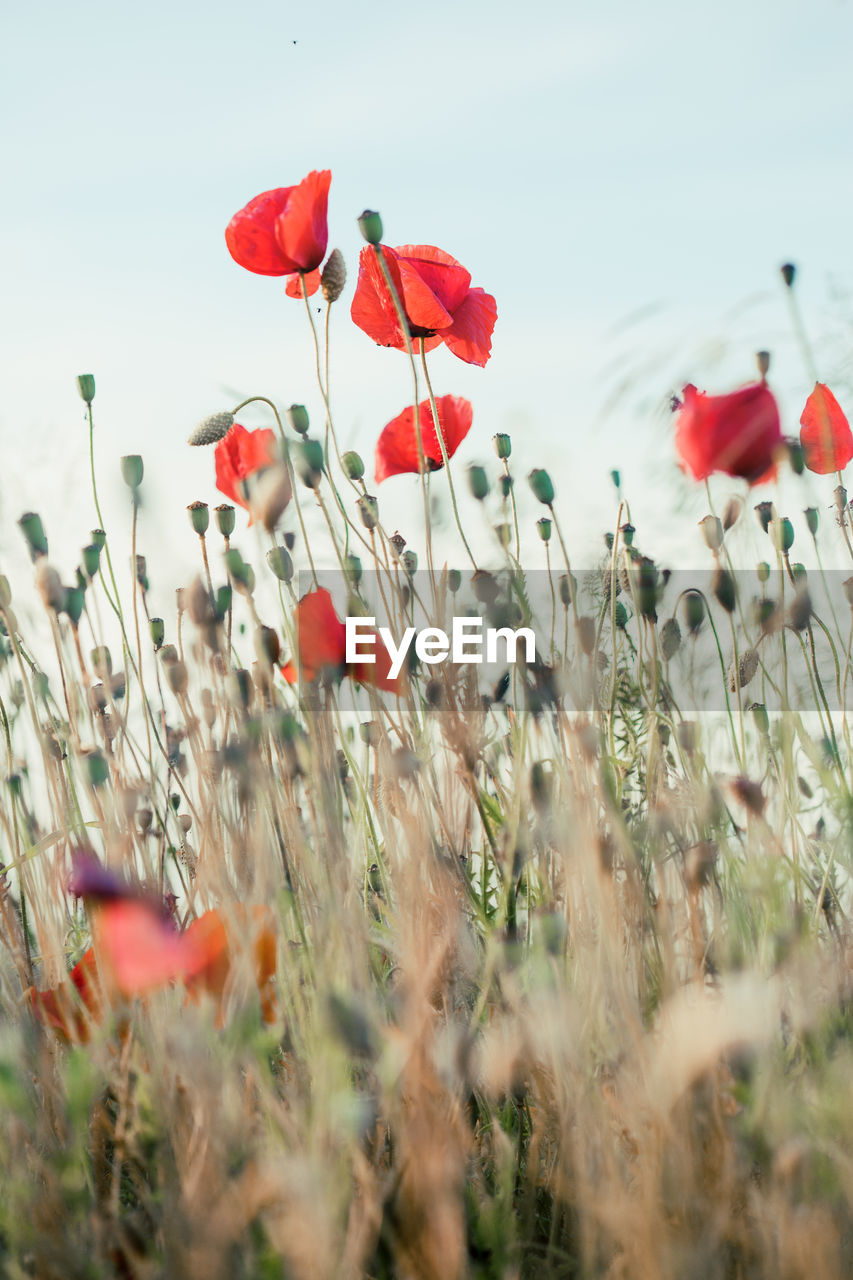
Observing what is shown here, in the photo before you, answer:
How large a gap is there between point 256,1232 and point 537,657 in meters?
0.56

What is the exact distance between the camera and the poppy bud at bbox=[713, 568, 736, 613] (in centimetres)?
106

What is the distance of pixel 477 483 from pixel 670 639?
0.28 metres

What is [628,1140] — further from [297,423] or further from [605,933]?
[297,423]

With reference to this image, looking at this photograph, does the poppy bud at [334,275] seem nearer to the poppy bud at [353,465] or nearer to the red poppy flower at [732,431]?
the poppy bud at [353,465]

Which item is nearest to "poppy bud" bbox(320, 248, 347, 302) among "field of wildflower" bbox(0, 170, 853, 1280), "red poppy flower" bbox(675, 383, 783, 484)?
"field of wildflower" bbox(0, 170, 853, 1280)

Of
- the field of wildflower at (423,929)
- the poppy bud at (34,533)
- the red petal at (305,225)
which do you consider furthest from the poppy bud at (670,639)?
the poppy bud at (34,533)

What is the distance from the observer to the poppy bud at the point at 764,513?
4.60ft

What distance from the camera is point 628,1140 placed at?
0.83 m

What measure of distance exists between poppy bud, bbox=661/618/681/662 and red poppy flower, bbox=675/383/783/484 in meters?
0.32

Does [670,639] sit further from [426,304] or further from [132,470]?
[132,470]

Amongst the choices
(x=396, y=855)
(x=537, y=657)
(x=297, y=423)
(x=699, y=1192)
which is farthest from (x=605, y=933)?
(x=297, y=423)

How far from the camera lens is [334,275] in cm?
121

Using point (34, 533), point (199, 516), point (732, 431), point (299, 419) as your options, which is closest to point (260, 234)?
point (299, 419)

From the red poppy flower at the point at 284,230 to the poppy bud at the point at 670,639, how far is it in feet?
1.85
